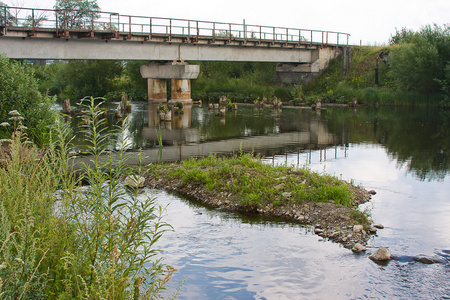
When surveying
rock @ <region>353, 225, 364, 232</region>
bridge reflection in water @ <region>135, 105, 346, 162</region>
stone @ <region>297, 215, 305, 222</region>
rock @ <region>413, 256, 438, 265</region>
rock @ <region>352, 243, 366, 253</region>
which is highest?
bridge reflection in water @ <region>135, 105, 346, 162</region>

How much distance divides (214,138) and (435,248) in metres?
16.6

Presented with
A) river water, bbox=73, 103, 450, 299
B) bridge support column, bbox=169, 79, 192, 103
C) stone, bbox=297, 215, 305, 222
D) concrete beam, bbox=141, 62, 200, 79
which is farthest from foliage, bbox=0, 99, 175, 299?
bridge support column, bbox=169, 79, 192, 103

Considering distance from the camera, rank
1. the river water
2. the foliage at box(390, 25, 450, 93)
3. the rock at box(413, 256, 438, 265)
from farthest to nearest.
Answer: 1. the foliage at box(390, 25, 450, 93)
2. the rock at box(413, 256, 438, 265)
3. the river water

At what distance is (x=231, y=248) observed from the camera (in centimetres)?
1015

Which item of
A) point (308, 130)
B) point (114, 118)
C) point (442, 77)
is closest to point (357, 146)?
point (308, 130)

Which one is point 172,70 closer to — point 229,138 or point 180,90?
point 180,90

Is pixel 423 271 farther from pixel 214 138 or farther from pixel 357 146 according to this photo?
pixel 214 138

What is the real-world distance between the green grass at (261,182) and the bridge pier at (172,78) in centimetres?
3239

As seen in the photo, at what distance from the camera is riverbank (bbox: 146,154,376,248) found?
11.2m

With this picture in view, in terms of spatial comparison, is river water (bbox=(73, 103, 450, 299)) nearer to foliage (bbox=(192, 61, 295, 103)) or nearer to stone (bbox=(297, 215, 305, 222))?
stone (bbox=(297, 215, 305, 222))

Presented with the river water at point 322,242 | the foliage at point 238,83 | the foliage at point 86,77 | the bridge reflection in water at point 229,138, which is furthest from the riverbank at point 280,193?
the foliage at point 86,77

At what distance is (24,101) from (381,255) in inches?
568

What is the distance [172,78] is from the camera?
47688mm

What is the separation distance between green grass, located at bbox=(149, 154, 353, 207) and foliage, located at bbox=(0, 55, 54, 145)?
20.3 feet
